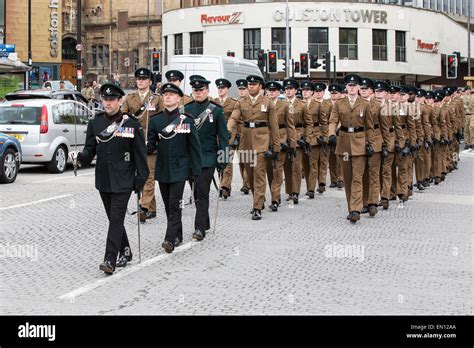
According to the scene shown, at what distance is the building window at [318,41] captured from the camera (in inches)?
2525

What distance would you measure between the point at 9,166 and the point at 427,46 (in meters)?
56.3

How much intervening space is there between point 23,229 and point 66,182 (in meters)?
6.20

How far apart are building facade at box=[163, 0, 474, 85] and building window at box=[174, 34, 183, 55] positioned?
160mm

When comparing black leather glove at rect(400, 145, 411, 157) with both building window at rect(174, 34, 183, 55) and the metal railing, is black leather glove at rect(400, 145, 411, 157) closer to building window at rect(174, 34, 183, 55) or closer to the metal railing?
the metal railing

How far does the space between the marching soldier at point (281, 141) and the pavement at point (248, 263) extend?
406 mm

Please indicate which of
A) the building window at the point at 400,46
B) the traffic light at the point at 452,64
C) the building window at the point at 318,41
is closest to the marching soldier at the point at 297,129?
the traffic light at the point at 452,64

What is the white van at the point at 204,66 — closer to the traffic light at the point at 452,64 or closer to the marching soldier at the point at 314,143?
the marching soldier at the point at 314,143

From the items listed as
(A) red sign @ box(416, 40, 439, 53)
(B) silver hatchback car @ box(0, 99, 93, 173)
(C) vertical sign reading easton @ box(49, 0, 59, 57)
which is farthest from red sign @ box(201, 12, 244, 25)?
(B) silver hatchback car @ box(0, 99, 93, 173)

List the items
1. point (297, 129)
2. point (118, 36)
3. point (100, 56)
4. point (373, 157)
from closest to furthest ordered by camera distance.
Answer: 1. point (373, 157)
2. point (297, 129)
3. point (118, 36)
4. point (100, 56)

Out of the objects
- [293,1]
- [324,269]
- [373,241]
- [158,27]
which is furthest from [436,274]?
[158,27]

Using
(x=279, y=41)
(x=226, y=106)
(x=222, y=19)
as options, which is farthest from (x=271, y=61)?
(x=226, y=106)

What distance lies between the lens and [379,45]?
65500 millimetres

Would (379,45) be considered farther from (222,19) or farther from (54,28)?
(54,28)

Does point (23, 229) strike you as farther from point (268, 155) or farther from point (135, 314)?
point (135, 314)
